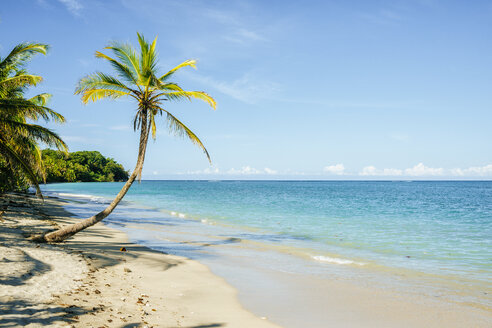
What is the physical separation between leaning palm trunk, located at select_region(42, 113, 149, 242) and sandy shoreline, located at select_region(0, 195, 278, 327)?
0.53 m

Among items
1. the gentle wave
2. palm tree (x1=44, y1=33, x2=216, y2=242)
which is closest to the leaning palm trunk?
palm tree (x1=44, y1=33, x2=216, y2=242)

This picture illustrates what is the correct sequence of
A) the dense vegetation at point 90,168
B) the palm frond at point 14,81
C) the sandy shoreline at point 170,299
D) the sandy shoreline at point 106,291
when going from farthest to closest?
the dense vegetation at point 90,168 < the palm frond at point 14,81 < the sandy shoreline at point 170,299 < the sandy shoreline at point 106,291

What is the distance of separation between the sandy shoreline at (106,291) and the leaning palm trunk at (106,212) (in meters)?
0.53

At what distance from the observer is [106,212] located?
10.2 m

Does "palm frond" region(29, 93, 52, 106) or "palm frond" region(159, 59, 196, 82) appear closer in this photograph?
"palm frond" region(159, 59, 196, 82)

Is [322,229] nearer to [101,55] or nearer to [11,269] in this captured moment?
[101,55]

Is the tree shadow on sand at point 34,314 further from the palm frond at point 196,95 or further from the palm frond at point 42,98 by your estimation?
the palm frond at point 42,98

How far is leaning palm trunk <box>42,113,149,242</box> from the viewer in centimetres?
1027

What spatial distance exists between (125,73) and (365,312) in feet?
31.4

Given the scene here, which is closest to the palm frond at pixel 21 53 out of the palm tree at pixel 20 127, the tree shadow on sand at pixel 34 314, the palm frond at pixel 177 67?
the palm tree at pixel 20 127

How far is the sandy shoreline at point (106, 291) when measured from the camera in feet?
16.2

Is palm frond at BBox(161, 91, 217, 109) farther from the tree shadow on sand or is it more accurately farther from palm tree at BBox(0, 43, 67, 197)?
the tree shadow on sand

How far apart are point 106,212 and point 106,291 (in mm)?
4227

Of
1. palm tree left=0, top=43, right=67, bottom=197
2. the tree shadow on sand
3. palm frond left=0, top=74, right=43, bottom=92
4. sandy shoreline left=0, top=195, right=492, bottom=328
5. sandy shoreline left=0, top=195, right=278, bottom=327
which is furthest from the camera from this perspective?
palm frond left=0, top=74, right=43, bottom=92
